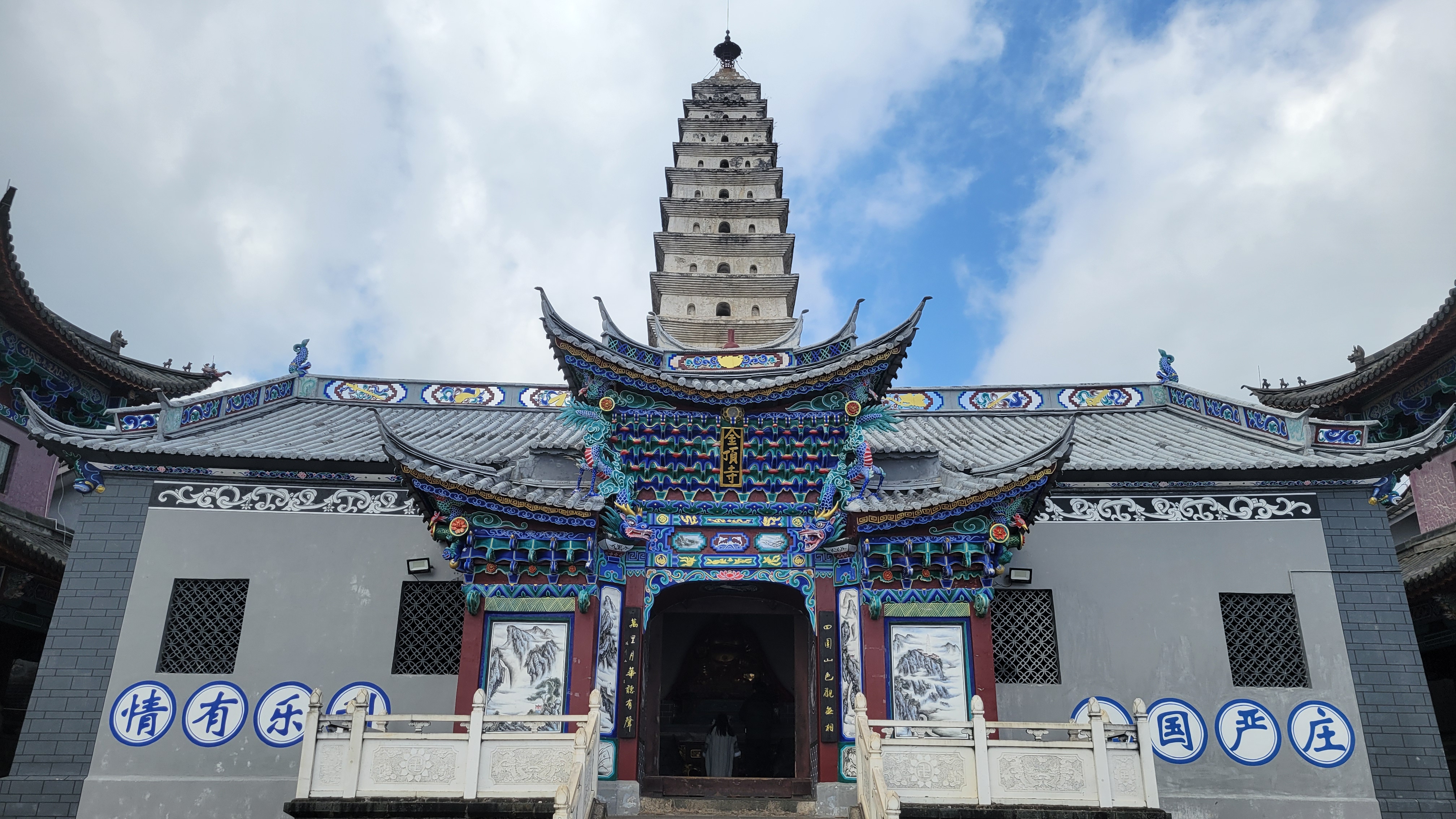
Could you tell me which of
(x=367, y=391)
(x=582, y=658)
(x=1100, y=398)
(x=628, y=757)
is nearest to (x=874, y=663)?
(x=628, y=757)

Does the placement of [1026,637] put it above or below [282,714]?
above

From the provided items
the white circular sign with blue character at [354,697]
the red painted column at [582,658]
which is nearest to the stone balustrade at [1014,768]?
the red painted column at [582,658]

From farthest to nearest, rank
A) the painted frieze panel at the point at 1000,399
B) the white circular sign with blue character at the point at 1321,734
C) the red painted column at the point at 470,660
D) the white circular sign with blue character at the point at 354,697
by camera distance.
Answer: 1. the painted frieze panel at the point at 1000,399
2. the white circular sign with blue character at the point at 354,697
3. the white circular sign with blue character at the point at 1321,734
4. the red painted column at the point at 470,660

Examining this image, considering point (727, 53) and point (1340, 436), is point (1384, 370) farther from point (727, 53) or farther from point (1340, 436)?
point (727, 53)

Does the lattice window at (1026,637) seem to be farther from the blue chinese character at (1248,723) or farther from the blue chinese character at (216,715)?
the blue chinese character at (216,715)

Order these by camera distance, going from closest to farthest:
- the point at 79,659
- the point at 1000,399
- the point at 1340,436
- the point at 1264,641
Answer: the point at 79,659, the point at 1264,641, the point at 1340,436, the point at 1000,399

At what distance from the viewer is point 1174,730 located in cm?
1325

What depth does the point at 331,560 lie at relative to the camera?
560 inches

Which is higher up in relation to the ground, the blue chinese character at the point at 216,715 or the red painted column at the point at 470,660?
the red painted column at the point at 470,660

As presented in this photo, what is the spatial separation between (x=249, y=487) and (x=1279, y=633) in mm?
14329

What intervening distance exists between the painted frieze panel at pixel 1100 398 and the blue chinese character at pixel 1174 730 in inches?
250

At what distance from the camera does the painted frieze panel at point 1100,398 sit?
719 inches

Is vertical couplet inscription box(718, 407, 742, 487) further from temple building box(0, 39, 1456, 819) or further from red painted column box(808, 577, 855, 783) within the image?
red painted column box(808, 577, 855, 783)

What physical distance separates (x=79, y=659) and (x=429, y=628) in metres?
4.54
